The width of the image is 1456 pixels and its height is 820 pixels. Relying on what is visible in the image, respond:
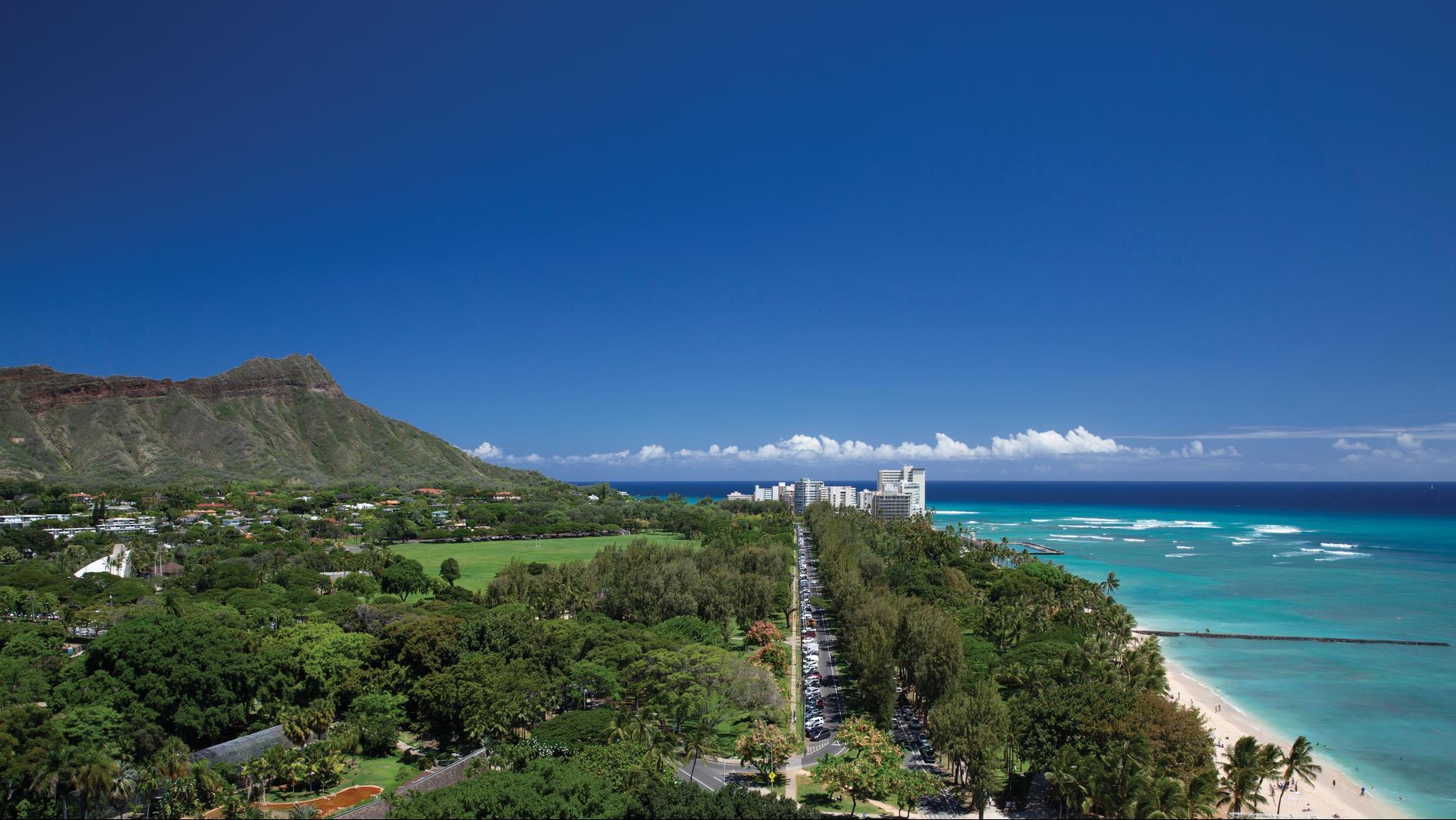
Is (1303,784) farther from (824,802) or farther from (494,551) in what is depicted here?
(494,551)

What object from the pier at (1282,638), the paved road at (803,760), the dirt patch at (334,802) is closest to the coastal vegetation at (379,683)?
the dirt patch at (334,802)

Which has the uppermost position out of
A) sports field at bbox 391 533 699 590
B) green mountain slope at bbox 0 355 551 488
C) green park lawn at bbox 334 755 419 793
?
green mountain slope at bbox 0 355 551 488

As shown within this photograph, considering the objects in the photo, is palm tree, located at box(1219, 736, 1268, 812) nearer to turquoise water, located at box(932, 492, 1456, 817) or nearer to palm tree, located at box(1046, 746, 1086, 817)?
palm tree, located at box(1046, 746, 1086, 817)

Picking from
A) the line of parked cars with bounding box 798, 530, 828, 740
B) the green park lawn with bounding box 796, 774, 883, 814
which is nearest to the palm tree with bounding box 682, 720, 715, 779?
the green park lawn with bounding box 796, 774, 883, 814

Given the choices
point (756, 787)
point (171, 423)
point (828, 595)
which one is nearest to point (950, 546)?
point (828, 595)

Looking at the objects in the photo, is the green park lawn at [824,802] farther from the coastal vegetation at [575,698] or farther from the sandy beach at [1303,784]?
the sandy beach at [1303,784]

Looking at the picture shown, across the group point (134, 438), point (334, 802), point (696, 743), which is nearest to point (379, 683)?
point (334, 802)
